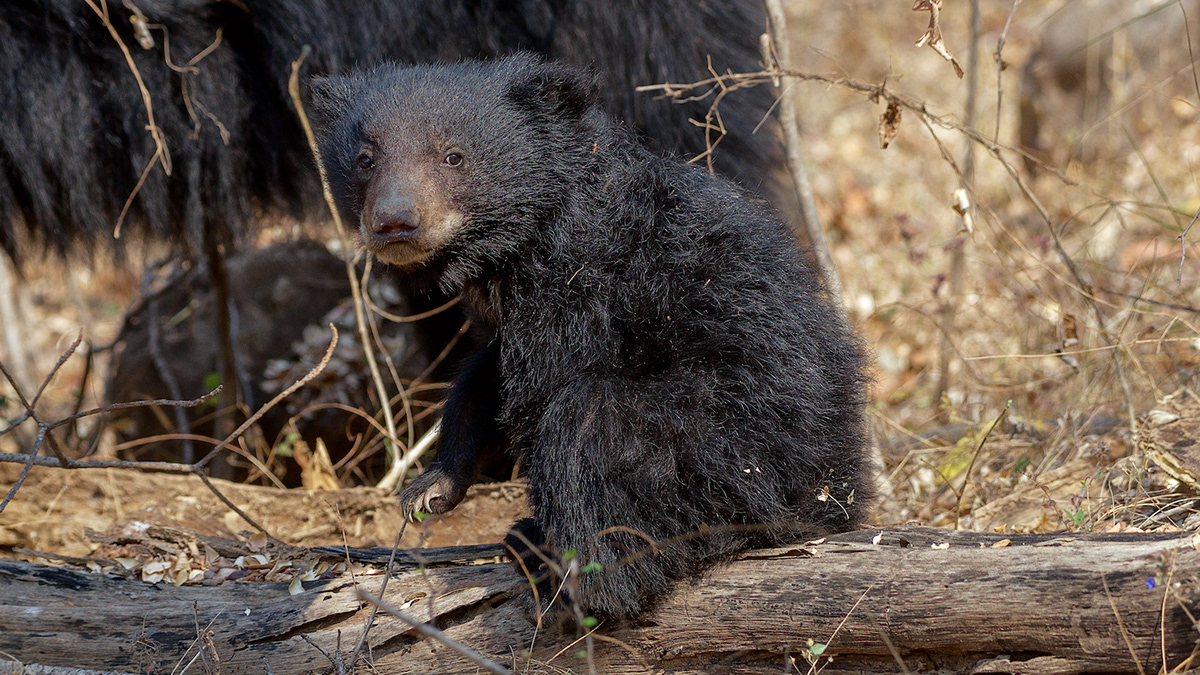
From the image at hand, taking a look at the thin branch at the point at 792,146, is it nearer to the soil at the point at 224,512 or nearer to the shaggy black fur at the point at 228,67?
the shaggy black fur at the point at 228,67

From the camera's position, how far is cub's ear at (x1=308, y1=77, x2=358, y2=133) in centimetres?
295

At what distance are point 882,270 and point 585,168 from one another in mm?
4657

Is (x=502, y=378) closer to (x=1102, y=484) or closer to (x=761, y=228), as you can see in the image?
(x=761, y=228)

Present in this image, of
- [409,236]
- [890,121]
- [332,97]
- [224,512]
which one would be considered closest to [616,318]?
[409,236]

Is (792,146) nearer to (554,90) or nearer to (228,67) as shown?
(554,90)

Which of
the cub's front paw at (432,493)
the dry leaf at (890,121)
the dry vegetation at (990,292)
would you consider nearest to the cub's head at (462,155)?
the cub's front paw at (432,493)

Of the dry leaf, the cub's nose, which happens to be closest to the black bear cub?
the cub's nose

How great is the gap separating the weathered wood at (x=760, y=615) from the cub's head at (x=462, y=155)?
38.1 inches

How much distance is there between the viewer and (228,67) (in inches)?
167

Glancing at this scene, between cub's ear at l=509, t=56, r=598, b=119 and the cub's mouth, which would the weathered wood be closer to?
the cub's mouth

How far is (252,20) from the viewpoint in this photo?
421 cm

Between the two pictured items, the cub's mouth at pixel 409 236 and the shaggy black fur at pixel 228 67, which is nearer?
the cub's mouth at pixel 409 236

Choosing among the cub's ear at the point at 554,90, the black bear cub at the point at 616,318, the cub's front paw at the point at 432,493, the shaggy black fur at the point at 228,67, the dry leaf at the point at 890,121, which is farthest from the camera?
the shaggy black fur at the point at 228,67

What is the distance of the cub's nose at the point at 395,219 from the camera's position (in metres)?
2.57
